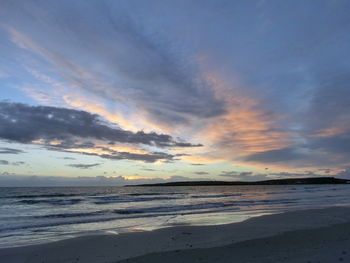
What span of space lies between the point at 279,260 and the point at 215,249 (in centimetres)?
244

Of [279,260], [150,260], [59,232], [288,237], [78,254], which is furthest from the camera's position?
[59,232]

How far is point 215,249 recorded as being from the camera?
29.7ft

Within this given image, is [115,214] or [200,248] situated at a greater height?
[115,214]

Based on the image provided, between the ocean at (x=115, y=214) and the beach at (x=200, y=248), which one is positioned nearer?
the beach at (x=200, y=248)

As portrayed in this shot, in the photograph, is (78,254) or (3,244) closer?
(78,254)

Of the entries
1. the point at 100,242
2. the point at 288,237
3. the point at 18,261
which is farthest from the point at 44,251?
the point at 288,237

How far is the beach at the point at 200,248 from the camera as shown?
7.85 metres

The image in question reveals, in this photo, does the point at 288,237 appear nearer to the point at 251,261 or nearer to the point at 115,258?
the point at 251,261

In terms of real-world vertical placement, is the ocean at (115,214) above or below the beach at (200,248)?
above

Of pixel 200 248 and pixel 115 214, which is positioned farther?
pixel 115 214

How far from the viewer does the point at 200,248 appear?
9250mm

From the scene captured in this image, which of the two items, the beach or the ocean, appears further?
the ocean

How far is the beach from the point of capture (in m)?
7.85

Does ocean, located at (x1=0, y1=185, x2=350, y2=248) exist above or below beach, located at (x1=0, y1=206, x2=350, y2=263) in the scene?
above
